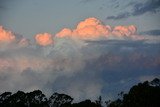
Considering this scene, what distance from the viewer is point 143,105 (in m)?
122

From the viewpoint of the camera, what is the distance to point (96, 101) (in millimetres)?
154500

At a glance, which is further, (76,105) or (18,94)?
(18,94)

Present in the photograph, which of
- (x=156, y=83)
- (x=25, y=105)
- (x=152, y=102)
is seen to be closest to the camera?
(x=152, y=102)

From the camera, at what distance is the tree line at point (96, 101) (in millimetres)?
121750

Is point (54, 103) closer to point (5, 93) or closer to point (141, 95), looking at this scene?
point (5, 93)

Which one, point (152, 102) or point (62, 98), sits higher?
point (62, 98)

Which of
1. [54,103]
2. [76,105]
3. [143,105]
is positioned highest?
[54,103]

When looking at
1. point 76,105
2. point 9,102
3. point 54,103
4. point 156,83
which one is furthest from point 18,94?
point 156,83

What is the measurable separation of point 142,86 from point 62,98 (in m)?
59.2

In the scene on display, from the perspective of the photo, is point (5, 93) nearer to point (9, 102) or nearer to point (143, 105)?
point (9, 102)

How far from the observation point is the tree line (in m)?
122

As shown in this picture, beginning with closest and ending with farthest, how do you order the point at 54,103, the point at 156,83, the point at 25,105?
the point at 156,83
the point at 25,105
the point at 54,103

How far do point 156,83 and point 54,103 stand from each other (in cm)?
5125

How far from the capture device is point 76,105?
493 feet
